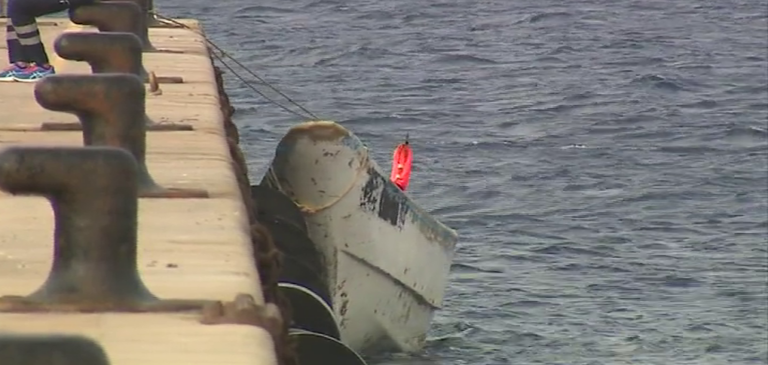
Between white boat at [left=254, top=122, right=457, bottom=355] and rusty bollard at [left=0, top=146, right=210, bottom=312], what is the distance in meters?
4.27

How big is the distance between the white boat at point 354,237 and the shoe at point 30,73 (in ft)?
4.13

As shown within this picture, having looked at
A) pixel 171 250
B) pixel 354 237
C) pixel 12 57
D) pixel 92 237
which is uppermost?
pixel 92 237

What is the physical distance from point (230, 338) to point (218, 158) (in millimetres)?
2598

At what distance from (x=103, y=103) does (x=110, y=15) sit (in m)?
3.86

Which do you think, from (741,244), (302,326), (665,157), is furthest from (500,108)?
(302,326)

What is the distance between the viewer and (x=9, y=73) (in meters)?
9.42

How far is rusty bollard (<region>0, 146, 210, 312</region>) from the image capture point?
4.05 m

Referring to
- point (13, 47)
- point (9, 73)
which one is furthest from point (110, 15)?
point (13, 47)

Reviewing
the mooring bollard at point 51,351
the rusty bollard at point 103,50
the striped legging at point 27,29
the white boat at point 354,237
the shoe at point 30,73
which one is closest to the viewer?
the mooring bollard at point 51,351

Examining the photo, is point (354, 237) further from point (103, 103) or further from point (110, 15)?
point (103, 103)

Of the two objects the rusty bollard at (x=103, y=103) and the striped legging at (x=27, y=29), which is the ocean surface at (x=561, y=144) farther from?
the rusty bollard at (x=103, y=103)

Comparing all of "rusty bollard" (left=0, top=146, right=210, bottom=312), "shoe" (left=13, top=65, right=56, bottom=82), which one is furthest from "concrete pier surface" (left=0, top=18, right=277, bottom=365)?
"shoe" (left=13, top=65, right=56, bottom=82)

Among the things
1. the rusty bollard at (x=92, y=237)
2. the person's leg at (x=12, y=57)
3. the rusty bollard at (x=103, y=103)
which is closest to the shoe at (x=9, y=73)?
the person's leg at (x=12, y=57)

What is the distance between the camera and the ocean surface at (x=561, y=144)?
13055mm
